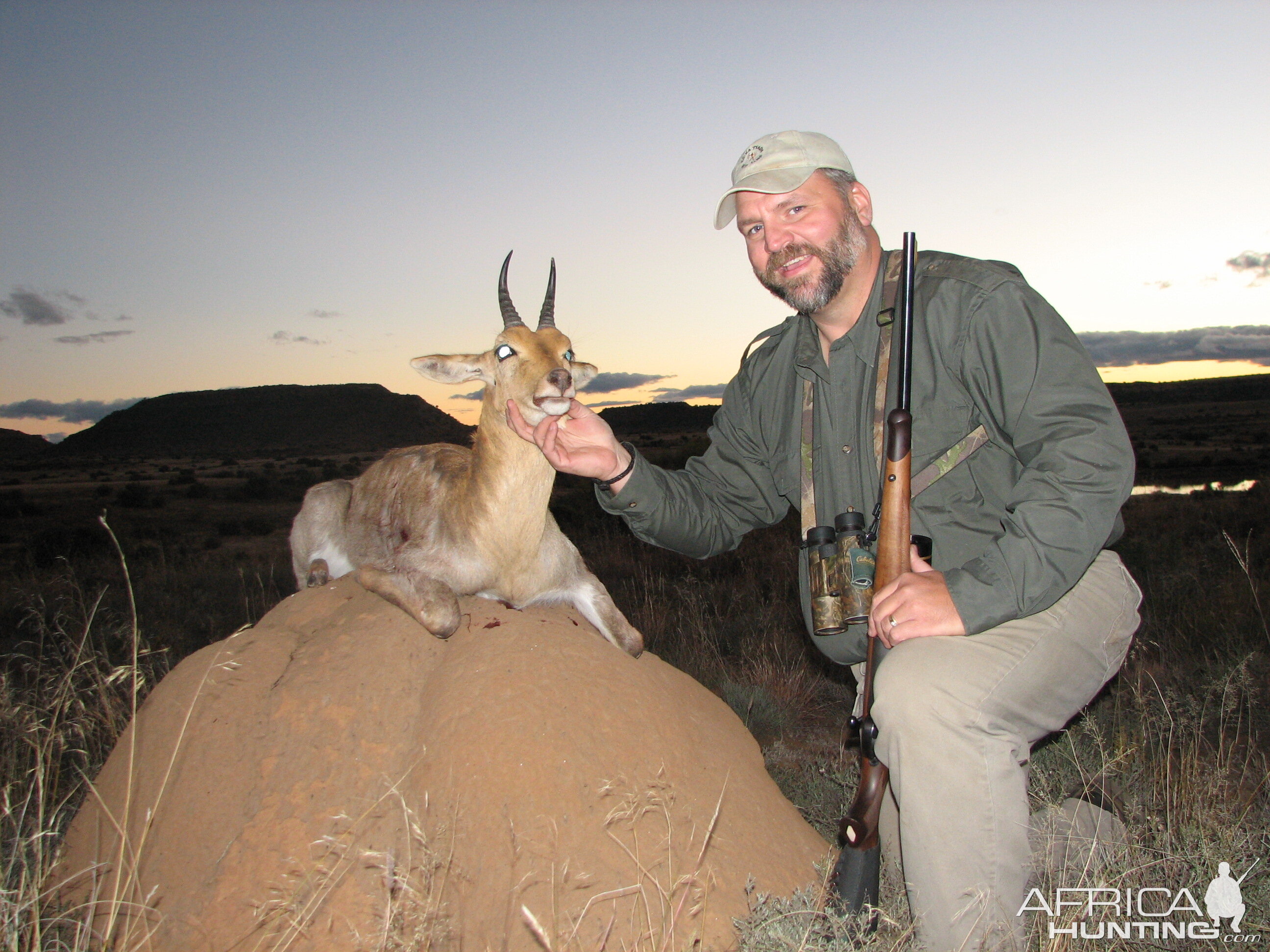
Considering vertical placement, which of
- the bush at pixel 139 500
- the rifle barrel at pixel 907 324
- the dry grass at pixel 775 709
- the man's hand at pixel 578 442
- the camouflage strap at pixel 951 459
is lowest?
the dry grass at pixel 775 709

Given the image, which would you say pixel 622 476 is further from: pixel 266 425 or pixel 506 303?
pixel 266 425

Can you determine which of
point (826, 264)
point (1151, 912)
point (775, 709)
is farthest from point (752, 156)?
point (775, 709)

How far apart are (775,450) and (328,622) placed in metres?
2.58

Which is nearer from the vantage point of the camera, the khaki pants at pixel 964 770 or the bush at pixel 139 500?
the khaki pants at pixel 964 770

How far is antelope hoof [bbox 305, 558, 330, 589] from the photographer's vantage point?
248 inches

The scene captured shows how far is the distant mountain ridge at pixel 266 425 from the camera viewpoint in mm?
88812

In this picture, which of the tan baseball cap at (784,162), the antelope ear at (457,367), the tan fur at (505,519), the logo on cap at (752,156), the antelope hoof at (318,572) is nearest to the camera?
the tan baseball cap at (784,162)

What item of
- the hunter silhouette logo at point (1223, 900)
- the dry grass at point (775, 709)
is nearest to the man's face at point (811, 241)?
the dry grass at point (775, 709)

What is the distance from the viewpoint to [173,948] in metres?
3.02

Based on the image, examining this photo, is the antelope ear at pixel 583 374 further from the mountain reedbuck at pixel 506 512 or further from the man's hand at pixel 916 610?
the man's hand at pixel 916 610

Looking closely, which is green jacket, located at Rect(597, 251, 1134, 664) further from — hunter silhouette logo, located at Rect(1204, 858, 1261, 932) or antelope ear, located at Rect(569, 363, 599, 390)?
hunter silhouette logo, located at Rect(1204, 858, 1261, 932)

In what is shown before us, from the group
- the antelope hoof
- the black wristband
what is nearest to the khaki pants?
the black wristband

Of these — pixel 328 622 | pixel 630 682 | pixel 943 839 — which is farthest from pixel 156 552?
pixel 943 839

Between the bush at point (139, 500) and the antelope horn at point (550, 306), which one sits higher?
the antelope horn at point (550, 306)
